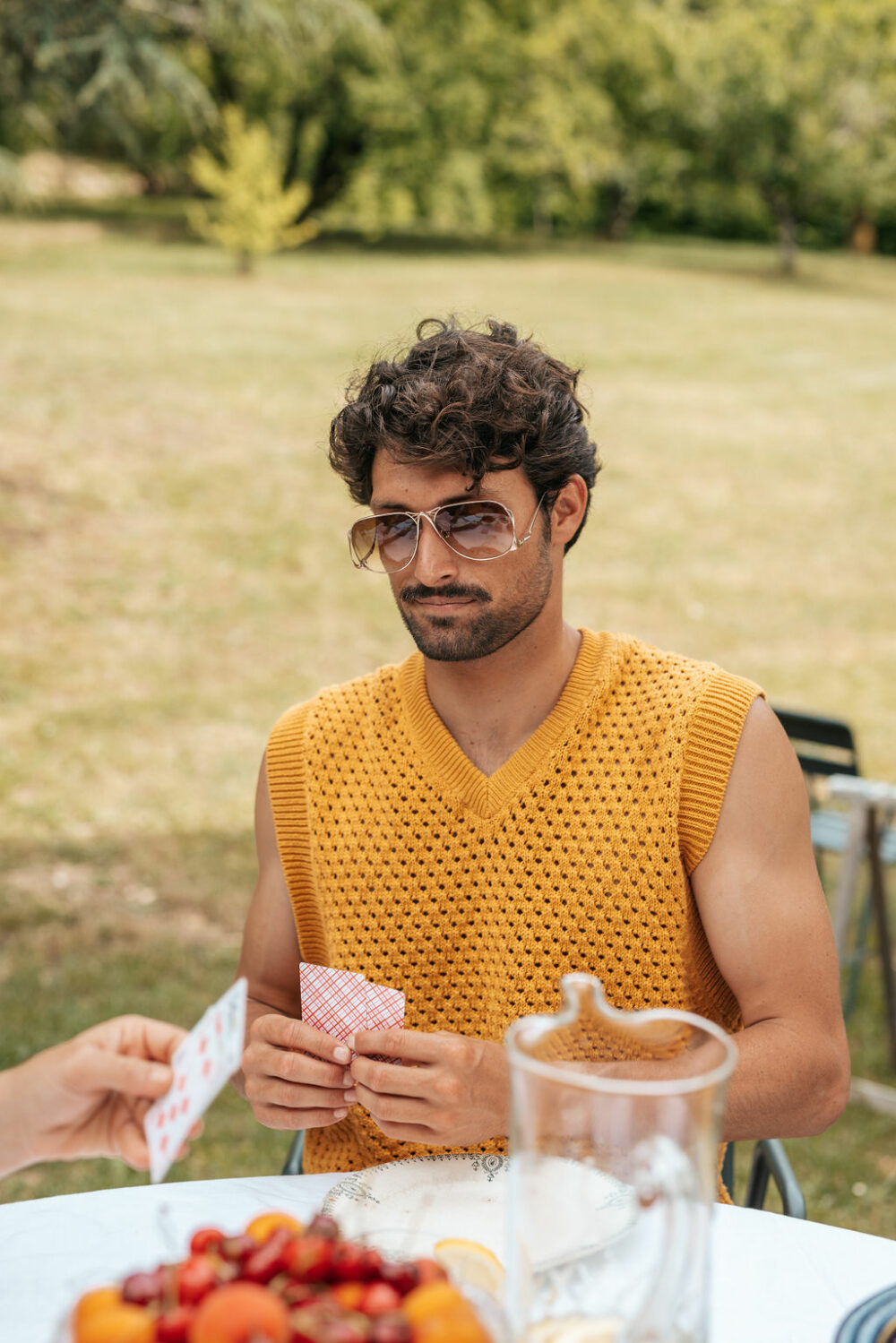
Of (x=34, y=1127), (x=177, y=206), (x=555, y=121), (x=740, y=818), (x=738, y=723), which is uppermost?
(x=555, y=121)

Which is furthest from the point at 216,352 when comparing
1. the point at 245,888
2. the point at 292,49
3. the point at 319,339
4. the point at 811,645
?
the point at 245,888

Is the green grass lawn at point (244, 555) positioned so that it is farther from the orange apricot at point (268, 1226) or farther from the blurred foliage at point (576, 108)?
the blurred foliage at point (576, 108)

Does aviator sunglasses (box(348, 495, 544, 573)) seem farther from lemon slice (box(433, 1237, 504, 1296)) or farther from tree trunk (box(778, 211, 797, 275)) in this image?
tree trunk (box(778, 211, 797, 275))

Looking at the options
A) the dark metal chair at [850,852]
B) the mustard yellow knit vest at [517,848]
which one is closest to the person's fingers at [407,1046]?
the mustard yellow knit vest at [517,848]

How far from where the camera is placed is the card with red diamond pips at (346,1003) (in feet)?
4.62

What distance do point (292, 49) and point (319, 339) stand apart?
441 cm

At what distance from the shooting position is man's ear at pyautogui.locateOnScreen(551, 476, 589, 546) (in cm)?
195

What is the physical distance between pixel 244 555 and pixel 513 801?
23.7 ft

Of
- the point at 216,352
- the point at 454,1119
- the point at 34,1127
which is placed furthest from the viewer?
the point at 216,352

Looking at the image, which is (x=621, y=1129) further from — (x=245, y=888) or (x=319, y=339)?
(x=319, y=339)

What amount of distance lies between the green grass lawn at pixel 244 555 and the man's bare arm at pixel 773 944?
3.46 feet

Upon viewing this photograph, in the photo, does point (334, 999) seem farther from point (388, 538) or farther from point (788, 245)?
point (788, 245)

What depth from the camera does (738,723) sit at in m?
1.77

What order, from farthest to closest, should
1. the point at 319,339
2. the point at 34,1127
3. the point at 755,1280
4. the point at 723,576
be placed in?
the point at 319,339 < the point at 723,576 < the point at 34,1127 < the point at 755,1280
